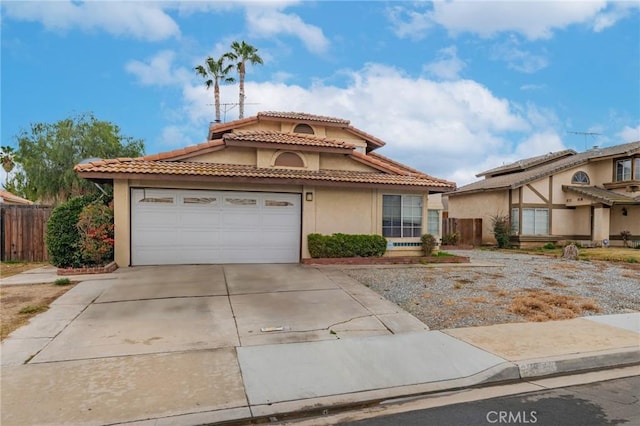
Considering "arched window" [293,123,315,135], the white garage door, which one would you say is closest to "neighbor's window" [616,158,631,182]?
"arched window" [293,123,315,135]

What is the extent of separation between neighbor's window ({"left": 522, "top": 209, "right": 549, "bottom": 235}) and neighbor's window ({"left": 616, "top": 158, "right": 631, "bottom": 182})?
5115 millimetres

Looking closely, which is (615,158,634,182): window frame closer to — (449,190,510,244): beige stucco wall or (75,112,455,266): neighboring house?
(449,190,510,244): beige stucco wall

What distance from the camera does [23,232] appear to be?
14.3 meters

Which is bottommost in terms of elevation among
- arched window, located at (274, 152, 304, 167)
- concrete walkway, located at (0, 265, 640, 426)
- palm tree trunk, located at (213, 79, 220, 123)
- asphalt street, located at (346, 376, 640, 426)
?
asphalt street, located at (346, 376, 640, 426)

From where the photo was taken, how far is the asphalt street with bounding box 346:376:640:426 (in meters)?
3.96

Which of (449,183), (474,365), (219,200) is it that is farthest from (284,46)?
(474,365)

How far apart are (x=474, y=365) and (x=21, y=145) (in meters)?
25.7

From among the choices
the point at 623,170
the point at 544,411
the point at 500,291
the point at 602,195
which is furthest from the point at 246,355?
the point at 623,170

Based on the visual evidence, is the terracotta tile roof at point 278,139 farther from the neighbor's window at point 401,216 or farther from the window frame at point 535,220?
the window frame at point 535,220

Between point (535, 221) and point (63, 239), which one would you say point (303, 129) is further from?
point (535, 221)

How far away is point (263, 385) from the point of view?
15.1 feet

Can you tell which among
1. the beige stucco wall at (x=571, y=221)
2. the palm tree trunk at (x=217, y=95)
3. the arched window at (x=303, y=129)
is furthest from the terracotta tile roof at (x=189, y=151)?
the palm tree trunk at (x=217, y=95)

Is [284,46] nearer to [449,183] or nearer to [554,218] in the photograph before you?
[449,183]

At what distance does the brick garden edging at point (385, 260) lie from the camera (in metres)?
13.2
